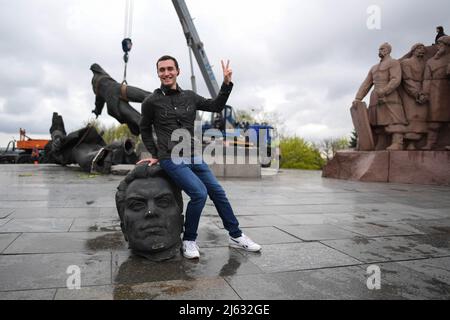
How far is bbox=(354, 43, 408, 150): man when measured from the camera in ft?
40.1

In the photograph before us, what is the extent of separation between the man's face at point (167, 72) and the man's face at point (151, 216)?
93 cm

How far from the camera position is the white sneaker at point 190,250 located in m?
3.25

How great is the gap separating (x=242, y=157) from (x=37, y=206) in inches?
356

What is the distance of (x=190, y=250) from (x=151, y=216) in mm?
493

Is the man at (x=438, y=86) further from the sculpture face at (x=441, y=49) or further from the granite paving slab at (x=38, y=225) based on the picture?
the granite paving slab at (x=38, y=225)

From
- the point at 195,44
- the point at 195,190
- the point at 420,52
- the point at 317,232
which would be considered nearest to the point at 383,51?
the point at 420,52

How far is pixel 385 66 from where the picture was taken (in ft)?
40.9

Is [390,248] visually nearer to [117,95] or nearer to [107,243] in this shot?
[107,243]

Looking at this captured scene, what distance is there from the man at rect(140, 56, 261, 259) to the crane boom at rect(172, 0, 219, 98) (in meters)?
18.7

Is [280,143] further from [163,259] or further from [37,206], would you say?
[163,259]

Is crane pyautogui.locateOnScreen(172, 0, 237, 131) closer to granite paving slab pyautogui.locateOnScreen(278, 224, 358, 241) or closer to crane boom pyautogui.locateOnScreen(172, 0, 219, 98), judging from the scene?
crane boom pyautogui.locateOnScreen(172, 0, 219, 98)

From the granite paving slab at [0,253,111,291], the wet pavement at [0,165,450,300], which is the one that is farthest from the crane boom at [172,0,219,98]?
the granite paving slab at [0,253,111,291]

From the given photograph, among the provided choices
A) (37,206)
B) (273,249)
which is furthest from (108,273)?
(37,206)

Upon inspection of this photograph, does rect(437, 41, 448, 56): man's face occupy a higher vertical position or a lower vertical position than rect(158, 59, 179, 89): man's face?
higher
